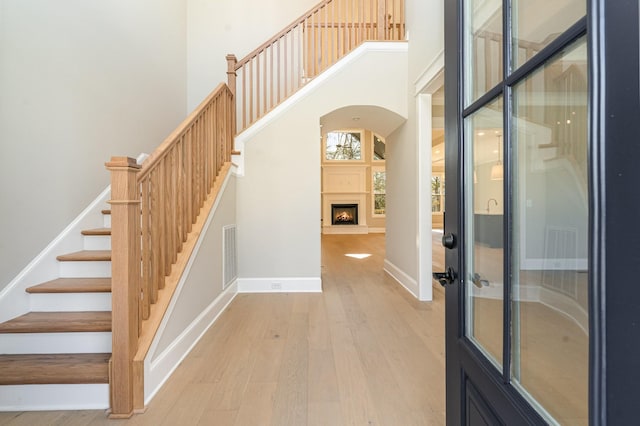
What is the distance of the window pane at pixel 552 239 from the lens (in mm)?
555

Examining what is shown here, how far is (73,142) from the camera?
7.91 feet

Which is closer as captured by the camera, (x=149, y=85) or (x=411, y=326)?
(x=411, y=326)

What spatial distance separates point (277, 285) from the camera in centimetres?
368

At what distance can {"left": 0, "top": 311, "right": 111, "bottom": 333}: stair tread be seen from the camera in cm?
171

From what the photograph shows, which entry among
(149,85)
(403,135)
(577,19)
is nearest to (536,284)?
(577,19)

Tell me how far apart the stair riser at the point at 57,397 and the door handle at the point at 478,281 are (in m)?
1.90

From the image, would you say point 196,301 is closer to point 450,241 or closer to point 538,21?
point 450,241

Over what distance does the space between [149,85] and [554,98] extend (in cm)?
422

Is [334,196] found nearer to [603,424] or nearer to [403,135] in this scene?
[403,135]

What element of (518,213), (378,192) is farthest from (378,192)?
(518,213)

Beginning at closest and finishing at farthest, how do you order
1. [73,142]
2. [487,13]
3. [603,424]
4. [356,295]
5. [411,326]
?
[603,424] < [487,13] < [73,142] < [411,326] < [356,295]

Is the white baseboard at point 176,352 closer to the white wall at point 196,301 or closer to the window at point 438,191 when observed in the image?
the white wall at point 196,301

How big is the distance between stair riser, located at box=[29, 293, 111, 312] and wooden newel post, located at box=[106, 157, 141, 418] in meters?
0.52

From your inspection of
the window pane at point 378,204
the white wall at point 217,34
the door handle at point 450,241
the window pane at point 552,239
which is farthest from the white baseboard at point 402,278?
the window pane at point 378,204
